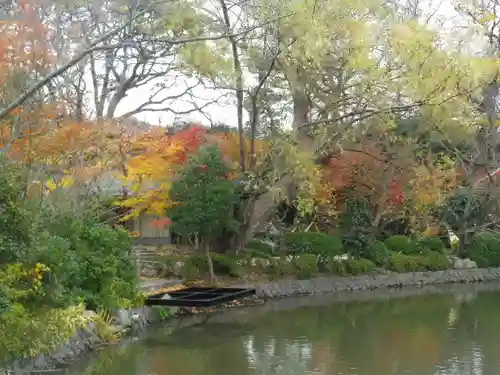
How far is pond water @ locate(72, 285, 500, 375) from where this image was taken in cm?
938

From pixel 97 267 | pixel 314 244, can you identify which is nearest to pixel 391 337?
pixel 97 267

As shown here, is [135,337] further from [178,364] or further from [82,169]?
[82,169]

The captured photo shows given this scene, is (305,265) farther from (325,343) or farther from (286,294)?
(325,343)

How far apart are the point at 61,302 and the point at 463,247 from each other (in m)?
18.2

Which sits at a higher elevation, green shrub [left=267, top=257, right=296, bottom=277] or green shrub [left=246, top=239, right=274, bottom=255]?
green shrub [left=246, top=239, right=274, bottom=255]

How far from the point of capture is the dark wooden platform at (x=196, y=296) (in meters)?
13.0

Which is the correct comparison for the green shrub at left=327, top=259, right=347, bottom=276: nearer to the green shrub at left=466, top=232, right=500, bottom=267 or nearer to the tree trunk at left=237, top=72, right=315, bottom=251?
the tree trunk at left=237, top=72, right=315, bottom=251

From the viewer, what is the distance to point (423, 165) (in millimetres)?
20953

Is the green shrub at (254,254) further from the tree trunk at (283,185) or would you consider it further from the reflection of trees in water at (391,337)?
the reflection of trees in water at (391,337)

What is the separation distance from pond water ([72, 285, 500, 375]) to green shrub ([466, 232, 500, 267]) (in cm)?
737

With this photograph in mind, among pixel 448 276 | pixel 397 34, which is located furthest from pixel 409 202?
pixel 397 34

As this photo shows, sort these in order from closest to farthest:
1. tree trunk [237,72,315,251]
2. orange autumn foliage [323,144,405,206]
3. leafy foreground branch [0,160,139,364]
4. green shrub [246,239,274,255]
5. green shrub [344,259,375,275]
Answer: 1. leafy foreground branch [0,160,139,364]
2. tree trunk [237,72,315,251]
3. green shrub [246,239,274,255]
4. green shrub [344,259,375,275]
5. orange autumn foliage [323,144,405,206]

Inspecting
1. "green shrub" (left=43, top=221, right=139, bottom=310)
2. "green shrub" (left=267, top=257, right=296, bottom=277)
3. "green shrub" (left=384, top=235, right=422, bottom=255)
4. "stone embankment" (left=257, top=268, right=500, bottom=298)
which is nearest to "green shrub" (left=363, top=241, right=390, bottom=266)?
"stone embankment" (left=257, top=268, right=500, bottom=298)

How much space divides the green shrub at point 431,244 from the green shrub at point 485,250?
149 centimetres
